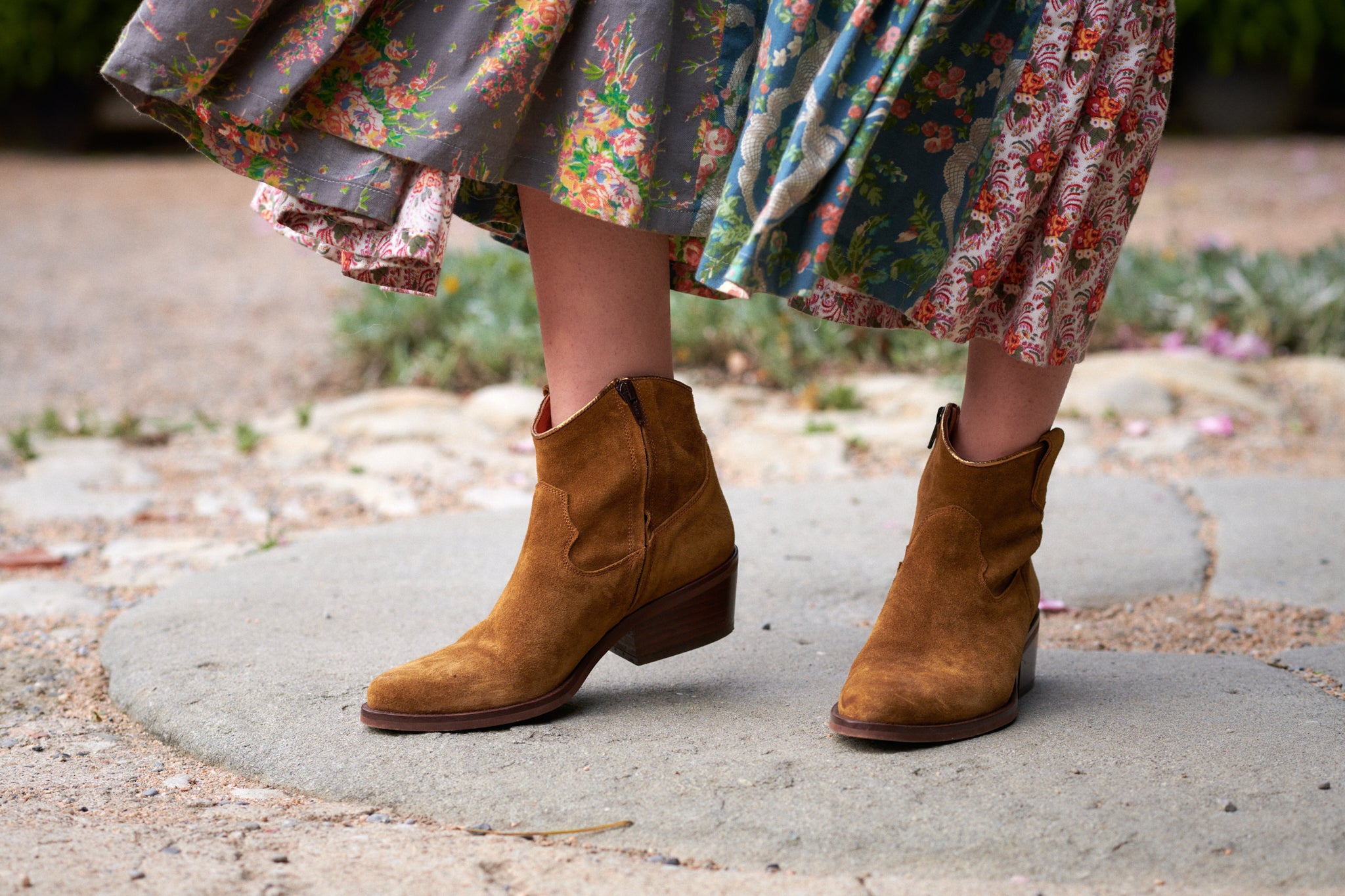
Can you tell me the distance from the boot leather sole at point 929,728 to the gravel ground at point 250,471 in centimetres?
18

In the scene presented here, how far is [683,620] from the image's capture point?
1254 millimetres

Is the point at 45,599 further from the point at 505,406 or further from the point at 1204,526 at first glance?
the point at 1204,526

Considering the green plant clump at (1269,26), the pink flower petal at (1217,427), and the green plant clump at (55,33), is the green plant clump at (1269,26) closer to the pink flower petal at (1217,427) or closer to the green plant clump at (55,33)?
the pink flower petal at (1217,427)

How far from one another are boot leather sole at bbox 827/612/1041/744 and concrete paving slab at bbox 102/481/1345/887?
0.02m

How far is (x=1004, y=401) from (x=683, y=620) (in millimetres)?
396

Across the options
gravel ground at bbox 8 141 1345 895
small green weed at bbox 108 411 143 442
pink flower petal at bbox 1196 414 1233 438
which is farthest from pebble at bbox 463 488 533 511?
pink flower petal at bbox 1196 414 1233 438

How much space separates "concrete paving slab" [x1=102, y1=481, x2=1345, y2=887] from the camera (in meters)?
0.96

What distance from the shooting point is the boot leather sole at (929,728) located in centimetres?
110

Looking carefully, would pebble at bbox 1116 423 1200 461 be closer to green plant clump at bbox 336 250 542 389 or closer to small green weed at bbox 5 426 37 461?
green plant clump at bbox 336 250 542 389

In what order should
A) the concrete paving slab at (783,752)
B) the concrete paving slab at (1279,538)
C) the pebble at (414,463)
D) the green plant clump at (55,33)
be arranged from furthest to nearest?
the green plant clump at (55,33) < the pebble at (414,463) < the concrete paving slab at (1279,538) < the concrete paving slab at (783,752)

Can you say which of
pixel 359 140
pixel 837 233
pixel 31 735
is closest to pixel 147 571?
pixel 31 735

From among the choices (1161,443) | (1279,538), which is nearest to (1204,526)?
Result: (1279,538)

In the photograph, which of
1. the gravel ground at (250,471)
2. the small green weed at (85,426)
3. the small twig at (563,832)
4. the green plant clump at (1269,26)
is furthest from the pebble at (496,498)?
the green plant clump at (1269,26)

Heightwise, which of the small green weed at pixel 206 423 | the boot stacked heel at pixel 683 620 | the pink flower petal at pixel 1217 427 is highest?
the pink flower petal at pixel 1217 427
